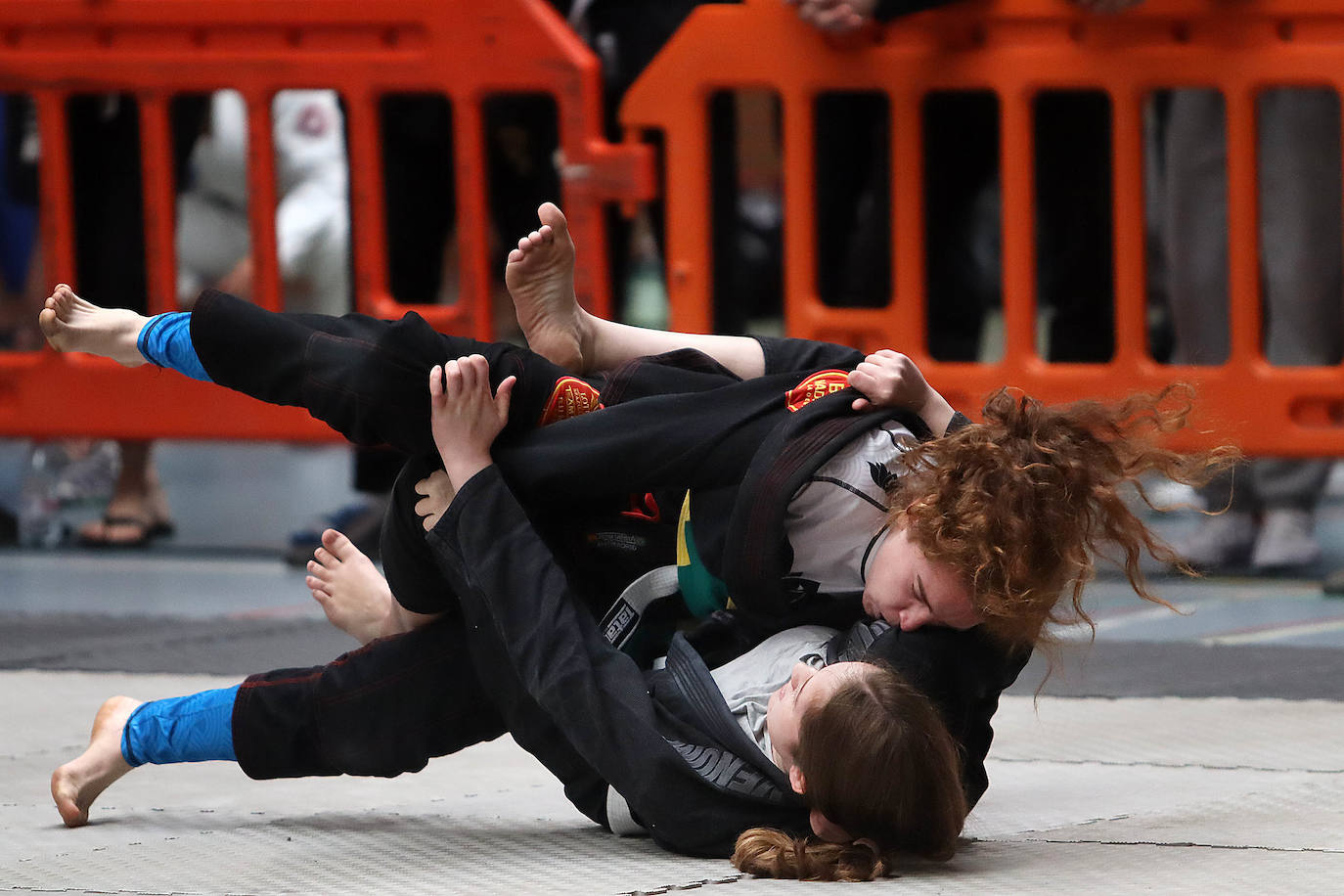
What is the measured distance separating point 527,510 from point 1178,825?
0.88 metres

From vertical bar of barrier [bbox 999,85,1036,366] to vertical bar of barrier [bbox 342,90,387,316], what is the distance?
1.48 metres

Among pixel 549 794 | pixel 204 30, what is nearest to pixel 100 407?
pixel 204 30

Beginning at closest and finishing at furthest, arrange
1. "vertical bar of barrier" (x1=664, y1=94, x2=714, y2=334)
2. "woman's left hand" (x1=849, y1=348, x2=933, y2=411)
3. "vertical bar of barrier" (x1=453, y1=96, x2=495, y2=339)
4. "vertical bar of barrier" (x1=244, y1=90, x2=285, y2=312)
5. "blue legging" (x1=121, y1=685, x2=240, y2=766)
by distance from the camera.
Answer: "woman's left hand" (x1=849, y1=348, x2=933, y2=411) < "blue legging" (x1=121, y1=685, x2=240, y2=766) < "vertical bar of barrier" (x1=664, y1=94, x2=714, y2=334) < "vertical bar of barrier" (x1=453, y1=96, x2=495, y2=339) < "vertical bar of barrier" (x1=244, y1=90, x2=285, y2=312)

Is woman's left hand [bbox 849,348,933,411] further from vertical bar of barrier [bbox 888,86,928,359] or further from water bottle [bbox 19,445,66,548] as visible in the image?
water bottle [bbox 19,445,66,548]

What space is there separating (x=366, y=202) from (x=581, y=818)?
2.45 metres

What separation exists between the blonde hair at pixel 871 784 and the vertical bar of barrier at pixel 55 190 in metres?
3.26

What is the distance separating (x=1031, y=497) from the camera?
2059 millimetres

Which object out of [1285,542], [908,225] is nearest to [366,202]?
[908,225]

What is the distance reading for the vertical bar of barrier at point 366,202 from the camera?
14.9ft

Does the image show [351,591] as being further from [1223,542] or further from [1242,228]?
[1223,542]

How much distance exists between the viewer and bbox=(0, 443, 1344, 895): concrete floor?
83.7 inches

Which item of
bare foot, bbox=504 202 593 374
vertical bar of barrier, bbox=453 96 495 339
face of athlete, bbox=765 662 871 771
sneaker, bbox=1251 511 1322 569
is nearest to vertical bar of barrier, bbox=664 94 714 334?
vertical bar of barrier, bbox=453 96 495 339

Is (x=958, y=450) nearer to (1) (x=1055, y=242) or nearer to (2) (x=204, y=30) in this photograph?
(1) (x=1055, y=242)

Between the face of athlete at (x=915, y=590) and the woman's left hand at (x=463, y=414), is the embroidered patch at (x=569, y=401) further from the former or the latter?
the face of athlete at (x=915, y=590)
